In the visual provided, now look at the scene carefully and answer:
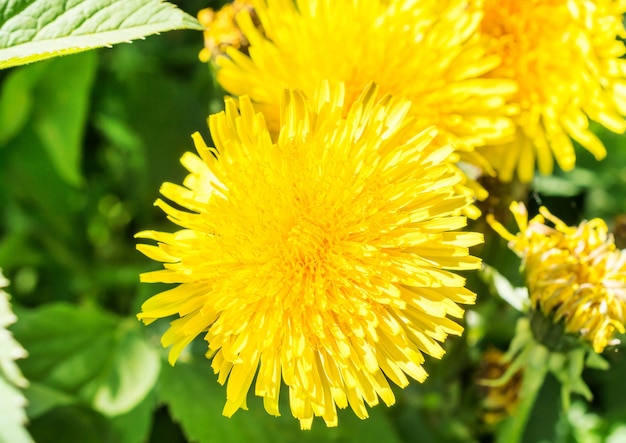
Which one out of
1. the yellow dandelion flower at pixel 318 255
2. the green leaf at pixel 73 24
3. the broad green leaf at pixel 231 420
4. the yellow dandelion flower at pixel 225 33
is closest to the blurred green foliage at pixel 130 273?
the broad green leaf at pixel 231 420

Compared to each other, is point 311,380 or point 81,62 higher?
point 81,62

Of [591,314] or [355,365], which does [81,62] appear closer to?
[355,365]

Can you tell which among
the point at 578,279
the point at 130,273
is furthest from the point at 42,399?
the point at 578,279

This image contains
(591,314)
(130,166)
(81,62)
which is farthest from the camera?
(130,166)

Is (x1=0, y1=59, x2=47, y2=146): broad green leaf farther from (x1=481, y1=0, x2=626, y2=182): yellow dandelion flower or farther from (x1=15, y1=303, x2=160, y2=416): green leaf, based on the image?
(x1=481, y1=0, x2=626, y2=182): yellow dandelion flower

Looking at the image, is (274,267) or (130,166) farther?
(130,166)

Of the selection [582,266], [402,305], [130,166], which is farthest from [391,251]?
[130,166]

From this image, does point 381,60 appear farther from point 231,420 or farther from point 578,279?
point 231,420
